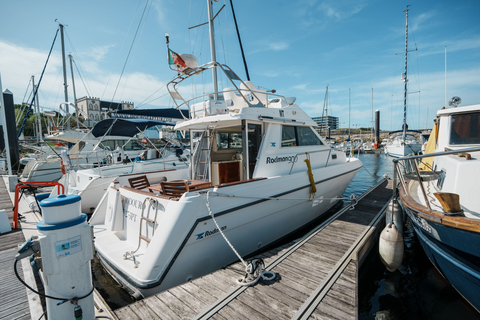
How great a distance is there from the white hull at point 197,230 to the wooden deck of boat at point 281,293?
361 mm

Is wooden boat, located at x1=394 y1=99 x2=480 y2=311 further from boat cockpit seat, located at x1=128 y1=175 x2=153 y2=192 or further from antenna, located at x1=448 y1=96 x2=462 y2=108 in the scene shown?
boat cockpit seat, located at x1=128 y1=175 x2=153 y2=192

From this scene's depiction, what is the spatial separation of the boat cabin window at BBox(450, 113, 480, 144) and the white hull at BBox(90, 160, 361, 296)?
280 centimetres

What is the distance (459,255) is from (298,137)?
11.9 ft

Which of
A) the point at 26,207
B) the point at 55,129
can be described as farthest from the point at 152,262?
the point at 55,129

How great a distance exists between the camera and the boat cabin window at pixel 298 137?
542 centimetres

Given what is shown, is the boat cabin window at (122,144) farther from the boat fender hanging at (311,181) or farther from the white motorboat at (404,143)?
the white motorboat at (404,143)

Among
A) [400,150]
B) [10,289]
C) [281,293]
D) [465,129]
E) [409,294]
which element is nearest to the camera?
[281,293]

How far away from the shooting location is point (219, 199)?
3602 mm

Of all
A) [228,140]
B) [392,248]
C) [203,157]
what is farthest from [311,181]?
[203,157]

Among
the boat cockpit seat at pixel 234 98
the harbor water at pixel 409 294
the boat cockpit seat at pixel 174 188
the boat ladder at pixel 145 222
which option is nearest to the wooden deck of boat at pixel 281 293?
the harbor water at pixel 409 294

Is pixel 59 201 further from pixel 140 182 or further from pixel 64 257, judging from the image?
pixel 140 182

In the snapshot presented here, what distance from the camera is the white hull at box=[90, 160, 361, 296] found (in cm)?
309

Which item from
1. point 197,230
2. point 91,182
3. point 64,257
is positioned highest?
point 64,257

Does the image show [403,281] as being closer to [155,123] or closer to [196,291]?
[196,291]
